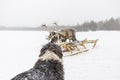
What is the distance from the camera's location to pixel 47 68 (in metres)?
4.79

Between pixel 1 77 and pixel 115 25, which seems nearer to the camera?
pixel 1 77

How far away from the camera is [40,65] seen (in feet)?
16.0

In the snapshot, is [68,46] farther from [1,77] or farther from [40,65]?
[40,65]

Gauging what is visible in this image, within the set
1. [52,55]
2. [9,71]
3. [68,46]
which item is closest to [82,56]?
[68,46]

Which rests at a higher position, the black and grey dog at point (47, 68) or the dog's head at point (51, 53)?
the dog's head at point (51, 53)

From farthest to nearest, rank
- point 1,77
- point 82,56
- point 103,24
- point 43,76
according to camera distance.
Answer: point 103,24 → point 82,56 → point 1,77 → point 43,76

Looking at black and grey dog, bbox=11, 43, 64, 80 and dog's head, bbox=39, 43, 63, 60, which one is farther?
dog's head, bbox=39, 43, 63, 60

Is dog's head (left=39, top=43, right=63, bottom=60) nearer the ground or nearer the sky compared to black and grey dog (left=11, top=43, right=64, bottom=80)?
nearer the sky

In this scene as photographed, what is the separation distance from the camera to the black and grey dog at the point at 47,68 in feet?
14.1

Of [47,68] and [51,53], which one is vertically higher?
[51,53]

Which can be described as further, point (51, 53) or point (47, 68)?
point (51, 53)

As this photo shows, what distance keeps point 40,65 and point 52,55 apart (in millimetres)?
433

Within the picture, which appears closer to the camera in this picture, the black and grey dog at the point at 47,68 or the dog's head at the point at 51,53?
the black and grey dog at the point at 47,68

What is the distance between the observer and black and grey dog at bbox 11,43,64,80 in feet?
14.1
